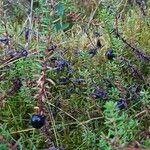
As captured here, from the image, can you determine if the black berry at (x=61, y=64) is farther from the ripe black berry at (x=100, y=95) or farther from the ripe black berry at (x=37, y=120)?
the ripe black berry at (x=37, y=120)

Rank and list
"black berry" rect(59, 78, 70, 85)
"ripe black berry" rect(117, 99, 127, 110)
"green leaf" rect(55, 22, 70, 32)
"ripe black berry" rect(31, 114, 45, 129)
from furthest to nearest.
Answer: "green leaf" rect(55, 22, 70, 32) → "black berry" rect(59, 78, 70, 85) → "ripe black berry" rect(117, 99, 127, 110) → "ripe black berry" rect(31, 114, 45, 129)

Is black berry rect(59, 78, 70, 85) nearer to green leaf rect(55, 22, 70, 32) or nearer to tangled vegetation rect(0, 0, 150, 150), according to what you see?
tangled vegetation rect(0, 0, 150, 150)

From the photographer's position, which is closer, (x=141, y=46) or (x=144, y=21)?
(x=141, y=46)

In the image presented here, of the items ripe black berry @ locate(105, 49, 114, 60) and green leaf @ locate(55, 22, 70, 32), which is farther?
green leaf @ locate(55, 22, 70, 32)

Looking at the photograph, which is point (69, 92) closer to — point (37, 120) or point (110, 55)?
point (110, 55)

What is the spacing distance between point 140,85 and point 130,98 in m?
0.13

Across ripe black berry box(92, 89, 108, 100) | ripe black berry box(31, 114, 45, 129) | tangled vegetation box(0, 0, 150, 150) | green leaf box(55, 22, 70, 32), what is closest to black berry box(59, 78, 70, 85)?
tangled vegetation box(0, 0, 150, 150)

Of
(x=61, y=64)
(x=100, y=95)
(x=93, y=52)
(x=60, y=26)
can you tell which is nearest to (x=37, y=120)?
(x=100, y=95)

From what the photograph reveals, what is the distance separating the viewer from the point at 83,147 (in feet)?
4.77

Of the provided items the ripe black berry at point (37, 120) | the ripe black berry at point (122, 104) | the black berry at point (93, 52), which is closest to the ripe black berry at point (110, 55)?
the black berry at point (93, 52)

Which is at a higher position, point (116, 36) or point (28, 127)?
point (116, 36)

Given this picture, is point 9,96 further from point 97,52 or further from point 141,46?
point 141,46

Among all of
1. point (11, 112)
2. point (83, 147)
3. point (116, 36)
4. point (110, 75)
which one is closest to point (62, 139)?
point (83, 147)

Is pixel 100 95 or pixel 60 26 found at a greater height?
pixel 100 95
